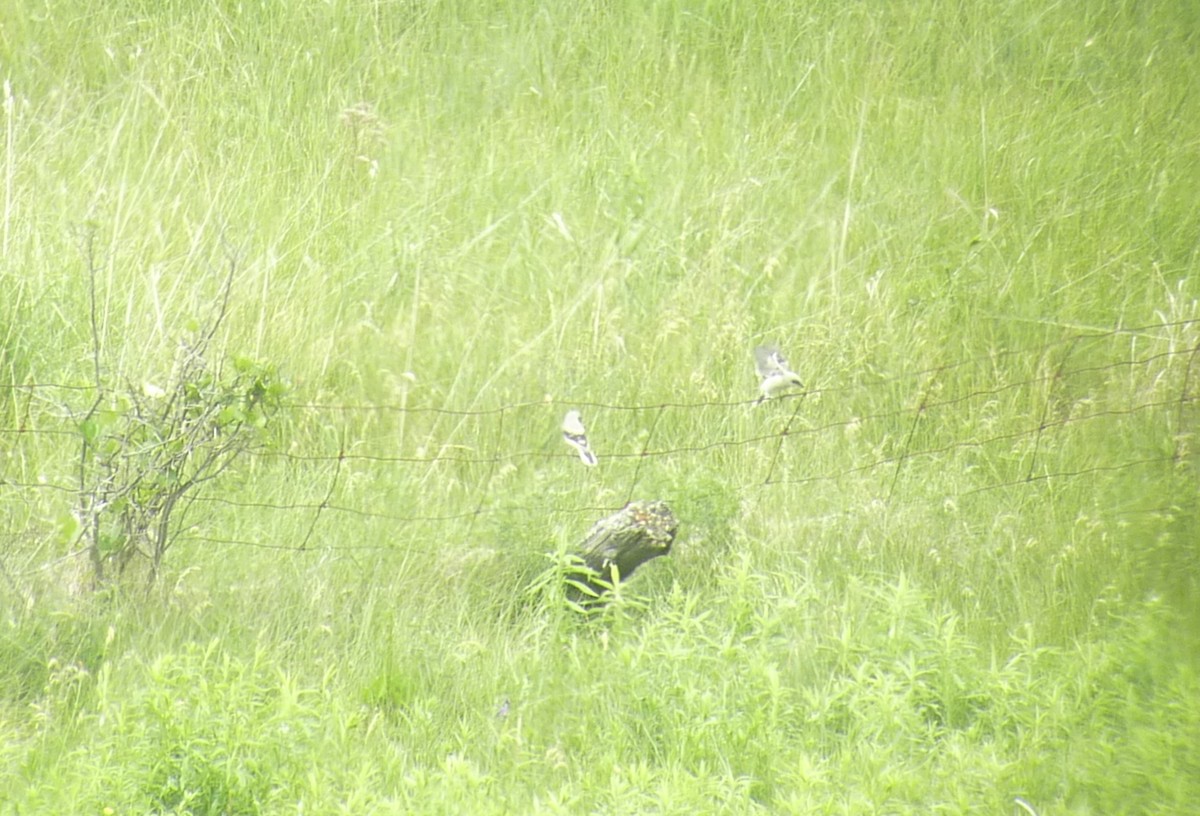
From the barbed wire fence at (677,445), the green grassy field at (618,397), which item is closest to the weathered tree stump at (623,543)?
the green grassy field at (618,397)

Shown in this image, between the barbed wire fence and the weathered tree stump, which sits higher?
the weathered tree stump

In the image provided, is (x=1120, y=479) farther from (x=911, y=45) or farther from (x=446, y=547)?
(x=911, y=45)

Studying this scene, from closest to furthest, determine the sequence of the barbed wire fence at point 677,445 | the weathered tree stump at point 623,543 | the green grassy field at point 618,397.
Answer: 1. the green grassy field at point 618,397
2. the weathered tree stump at point 623,543
3. the barbed wire fence at point 677,445

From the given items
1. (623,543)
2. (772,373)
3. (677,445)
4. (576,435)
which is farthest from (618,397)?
(623,543)

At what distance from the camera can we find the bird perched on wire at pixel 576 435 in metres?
4.81

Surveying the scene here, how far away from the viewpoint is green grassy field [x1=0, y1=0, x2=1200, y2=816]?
3391mm

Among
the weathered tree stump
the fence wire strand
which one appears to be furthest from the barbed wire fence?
the weathered tree stump

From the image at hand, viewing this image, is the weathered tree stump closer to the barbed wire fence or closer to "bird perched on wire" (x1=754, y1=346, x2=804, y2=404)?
the barbed wire fence

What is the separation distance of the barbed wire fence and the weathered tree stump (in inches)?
10.9

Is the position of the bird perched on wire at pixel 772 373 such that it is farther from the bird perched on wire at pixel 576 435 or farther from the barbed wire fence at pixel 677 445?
the bird perched on wire at pixel 576 435

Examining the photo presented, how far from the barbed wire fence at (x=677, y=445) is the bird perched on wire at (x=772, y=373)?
7 centimetres

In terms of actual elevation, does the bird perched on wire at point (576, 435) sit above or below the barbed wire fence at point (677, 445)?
above

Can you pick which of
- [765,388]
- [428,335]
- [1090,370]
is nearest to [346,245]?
[428,335]

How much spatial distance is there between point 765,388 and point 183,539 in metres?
2.26
